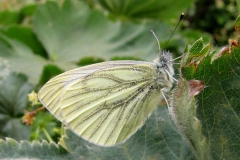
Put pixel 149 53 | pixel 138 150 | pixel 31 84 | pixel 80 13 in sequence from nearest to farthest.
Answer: pixel 138 150 < pixel 31 84 < pixel 149 53 < pixel 80 13

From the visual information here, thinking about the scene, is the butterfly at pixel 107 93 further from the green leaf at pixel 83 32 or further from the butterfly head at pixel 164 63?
the green leaf at pixel 83 32

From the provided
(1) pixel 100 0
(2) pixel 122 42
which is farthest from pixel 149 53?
(1) pixel 100 0

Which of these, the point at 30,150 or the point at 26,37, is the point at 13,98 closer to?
the point at 26,37

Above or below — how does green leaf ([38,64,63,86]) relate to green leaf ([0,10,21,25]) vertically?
below

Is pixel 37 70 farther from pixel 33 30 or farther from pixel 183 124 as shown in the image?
pixel 183 124

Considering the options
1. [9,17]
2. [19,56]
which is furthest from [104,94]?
[9,17]

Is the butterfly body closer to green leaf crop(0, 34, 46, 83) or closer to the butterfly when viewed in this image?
the butterfly

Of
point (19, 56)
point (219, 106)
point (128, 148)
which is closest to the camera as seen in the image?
point (219, 106)

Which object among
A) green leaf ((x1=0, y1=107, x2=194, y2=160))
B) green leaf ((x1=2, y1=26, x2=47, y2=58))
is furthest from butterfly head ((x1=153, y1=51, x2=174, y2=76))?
green leaf ((x1=2, y1=26, x2=47, y2=58))
